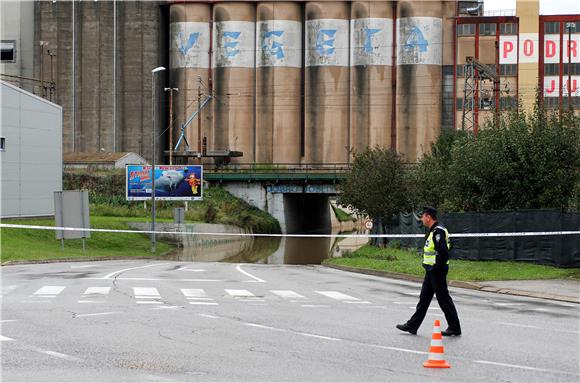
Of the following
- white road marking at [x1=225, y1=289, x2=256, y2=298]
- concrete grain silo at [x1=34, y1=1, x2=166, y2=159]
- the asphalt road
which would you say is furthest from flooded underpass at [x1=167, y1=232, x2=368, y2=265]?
the asphalt road

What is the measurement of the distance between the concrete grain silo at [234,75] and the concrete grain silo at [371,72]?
33.9 ft

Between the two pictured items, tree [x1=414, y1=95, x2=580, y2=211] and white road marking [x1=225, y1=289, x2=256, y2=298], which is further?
tree [x1=414, y1=95, x2=580, y2=211]

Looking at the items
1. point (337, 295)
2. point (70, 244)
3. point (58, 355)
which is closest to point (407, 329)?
point (58, 355)

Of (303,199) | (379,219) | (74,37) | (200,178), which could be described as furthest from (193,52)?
(379,219)

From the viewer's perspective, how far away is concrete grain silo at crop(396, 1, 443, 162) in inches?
3917

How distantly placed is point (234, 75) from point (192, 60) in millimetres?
5069

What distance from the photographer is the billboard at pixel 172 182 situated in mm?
69812

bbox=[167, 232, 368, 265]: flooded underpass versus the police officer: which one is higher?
the police officer

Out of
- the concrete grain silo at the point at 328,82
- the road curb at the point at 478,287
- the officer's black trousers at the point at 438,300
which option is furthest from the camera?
the concrete grain silo at the point at 328,82

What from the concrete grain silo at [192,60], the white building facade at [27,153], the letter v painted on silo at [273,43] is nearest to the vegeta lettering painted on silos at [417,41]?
the letter v painted on silo at [273,43]

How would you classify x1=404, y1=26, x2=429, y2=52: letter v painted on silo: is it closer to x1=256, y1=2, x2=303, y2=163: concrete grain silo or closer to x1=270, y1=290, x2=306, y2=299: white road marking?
x1=256, y1=2, x2=303, y2=163: concrete grain silo

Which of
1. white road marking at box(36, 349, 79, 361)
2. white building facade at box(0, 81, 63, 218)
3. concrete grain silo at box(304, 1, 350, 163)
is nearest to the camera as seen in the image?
white road marking at box(36, 349, 79, 361)

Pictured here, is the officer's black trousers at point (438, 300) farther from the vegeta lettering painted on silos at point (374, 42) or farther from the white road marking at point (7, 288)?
the vegeta lettering painted on silos at point (374, 42)

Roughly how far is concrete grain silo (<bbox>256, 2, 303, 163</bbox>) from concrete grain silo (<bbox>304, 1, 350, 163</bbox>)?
147cm
